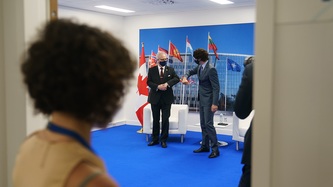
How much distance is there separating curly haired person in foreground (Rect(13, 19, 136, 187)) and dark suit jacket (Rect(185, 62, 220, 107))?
421cm

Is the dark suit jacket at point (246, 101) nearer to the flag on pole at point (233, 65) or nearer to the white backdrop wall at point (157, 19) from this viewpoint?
the white backdrop wall at point (157, 19)

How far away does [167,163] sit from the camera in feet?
15.7

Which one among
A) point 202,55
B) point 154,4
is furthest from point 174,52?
point 202,55

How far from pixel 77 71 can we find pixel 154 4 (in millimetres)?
6082

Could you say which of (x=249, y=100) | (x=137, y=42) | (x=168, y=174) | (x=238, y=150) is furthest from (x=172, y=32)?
(x=249, y=100)

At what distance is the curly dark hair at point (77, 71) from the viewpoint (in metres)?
0.77

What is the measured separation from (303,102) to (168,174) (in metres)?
3.07

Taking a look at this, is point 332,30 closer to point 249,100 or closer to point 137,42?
point 249,100

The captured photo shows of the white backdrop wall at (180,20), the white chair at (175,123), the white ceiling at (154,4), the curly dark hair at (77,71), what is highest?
the white ceiling at (154,4)

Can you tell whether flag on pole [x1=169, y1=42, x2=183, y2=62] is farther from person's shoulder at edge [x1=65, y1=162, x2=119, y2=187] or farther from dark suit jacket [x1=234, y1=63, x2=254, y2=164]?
person's shoulder at edge [x1=65, y1=162, x2=119, y2=187]

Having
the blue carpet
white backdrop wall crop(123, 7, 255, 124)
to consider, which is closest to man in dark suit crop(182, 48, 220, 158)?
the blue carpet

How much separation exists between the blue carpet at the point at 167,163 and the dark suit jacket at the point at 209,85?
0.87 metres

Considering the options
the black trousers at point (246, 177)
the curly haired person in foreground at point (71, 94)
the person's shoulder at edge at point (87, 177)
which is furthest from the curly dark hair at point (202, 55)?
the person's shoulder at edge at point (87, 177)

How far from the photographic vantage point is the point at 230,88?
6.99 m
